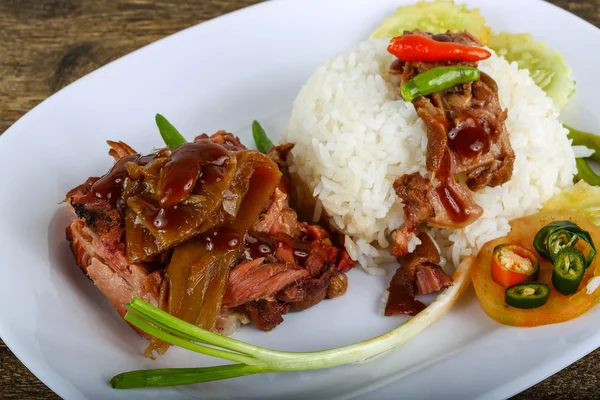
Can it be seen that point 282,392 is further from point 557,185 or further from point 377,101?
point 557,185

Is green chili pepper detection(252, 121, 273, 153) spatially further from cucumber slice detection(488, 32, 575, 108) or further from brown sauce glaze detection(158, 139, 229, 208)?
cucumber slice detection(488, 32, 575, 108)

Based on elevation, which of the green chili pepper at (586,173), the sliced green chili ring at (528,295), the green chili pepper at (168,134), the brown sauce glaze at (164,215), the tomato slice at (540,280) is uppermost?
the brown sauce glaze at (164,215)

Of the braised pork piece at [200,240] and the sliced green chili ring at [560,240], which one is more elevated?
the braised pork piece at [200,240]

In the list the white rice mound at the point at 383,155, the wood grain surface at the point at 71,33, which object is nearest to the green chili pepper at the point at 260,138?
the white rice mound at the point at 383,155

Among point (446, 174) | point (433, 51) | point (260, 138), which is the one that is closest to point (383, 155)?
point (446, 174)

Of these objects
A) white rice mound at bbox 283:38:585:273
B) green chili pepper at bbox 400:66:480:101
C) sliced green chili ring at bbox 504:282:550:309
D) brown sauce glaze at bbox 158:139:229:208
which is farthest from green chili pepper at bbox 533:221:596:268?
brown sauce glaze at bbox 158:139:229:208

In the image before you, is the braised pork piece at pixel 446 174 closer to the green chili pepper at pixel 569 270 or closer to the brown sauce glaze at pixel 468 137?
the brown sauce glaze at pixel 468 137

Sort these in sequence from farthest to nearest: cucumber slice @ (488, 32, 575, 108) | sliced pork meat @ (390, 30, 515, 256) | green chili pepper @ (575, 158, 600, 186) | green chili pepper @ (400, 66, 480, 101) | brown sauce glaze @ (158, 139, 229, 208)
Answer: cucumber slice @ (488, 32, 575, 108) < green chili pepper @ (575, 158, 600, 186) < green chili pepper @ (400, 66, 480, 101) < sliced pork meat @ (390, 30, 515, 256) < brown sauce glaze @ (158, 139, 229, 208)
